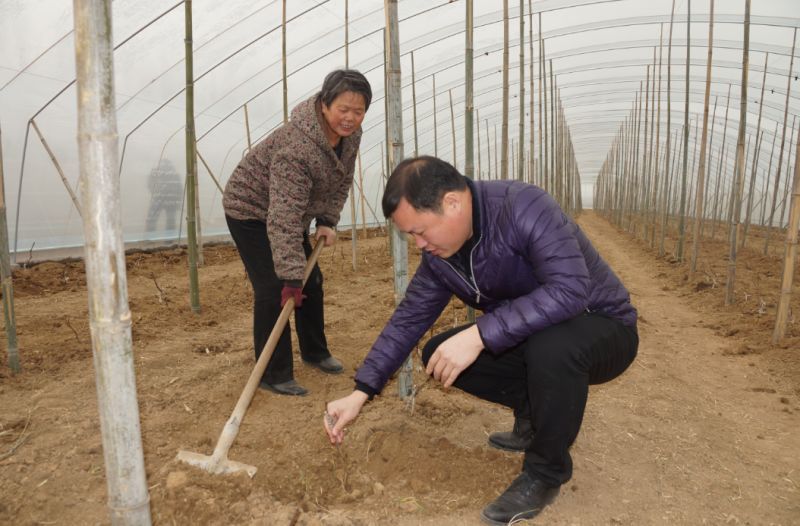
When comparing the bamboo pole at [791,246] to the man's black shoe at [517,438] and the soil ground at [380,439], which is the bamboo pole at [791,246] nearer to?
the soil ground at [380,439]

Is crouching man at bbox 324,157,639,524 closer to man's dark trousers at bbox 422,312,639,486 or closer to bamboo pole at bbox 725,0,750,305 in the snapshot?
man's dark trousers at bbox 422,312,639,486

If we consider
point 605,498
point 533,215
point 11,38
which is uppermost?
point 11,38

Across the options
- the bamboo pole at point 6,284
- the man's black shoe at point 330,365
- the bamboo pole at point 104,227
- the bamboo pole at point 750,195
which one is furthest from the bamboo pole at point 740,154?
the bamboo pole at point 6,284

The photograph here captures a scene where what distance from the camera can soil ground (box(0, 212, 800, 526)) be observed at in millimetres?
1949

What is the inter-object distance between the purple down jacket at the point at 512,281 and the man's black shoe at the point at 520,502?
0.49m

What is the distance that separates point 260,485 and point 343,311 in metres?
2.77

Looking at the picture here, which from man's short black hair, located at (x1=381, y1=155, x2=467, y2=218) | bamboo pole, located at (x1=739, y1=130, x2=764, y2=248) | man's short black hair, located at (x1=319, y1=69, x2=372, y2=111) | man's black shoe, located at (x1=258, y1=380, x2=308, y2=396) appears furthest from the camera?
bamboo pole, located at (x1=739, y1=130, x2=764, y2=248)

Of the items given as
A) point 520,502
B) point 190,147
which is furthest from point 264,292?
point 190,147

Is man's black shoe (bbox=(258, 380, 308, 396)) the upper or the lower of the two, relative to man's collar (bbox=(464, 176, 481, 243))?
lower

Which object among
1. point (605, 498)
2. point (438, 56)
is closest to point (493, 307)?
point (605, 498)

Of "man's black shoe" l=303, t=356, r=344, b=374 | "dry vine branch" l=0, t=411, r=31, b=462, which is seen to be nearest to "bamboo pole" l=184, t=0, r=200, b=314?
"man's black shoe" l=303, t=356, r=344, b=374

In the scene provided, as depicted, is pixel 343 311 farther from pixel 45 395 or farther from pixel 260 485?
pixel 260 485

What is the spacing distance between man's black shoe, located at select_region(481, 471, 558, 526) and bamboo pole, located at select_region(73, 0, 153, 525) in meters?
1.16

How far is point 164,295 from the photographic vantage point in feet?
17.0
